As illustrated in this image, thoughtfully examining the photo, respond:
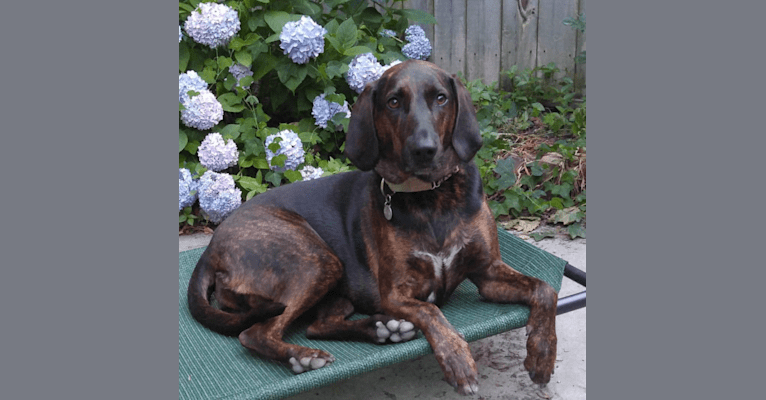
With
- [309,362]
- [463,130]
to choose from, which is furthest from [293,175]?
[309,362]

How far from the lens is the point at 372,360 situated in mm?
2389

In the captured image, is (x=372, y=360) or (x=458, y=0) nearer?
(x=372, y=360)

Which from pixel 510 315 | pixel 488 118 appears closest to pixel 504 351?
pixel 510 315

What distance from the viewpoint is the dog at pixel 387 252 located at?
2.47m

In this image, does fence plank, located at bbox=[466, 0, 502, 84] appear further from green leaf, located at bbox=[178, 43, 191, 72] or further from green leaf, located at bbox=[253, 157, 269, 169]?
green leaf, located at bbox=[178, 43, 191, 72]

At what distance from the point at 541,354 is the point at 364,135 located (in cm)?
104

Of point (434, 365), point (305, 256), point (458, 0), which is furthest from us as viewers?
point (458, 0)

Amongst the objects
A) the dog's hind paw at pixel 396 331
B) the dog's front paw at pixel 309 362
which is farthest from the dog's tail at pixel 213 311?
the dog's hind paw at pixel 396 331

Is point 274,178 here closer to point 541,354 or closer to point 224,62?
point 224,62

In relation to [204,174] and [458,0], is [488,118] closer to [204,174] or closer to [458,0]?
[458,0]

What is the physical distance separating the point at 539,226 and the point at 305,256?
2.13 meters

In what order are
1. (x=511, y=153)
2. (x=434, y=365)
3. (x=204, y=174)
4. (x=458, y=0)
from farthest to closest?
(x=458, y=0)
(x=511, y=153)
(x=204, y=174)
(x=434, y=365)

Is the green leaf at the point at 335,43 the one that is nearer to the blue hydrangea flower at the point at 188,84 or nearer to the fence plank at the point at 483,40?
the blue hydrangea flower at the point at 188,84

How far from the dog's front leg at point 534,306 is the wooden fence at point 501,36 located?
11.1 ft
